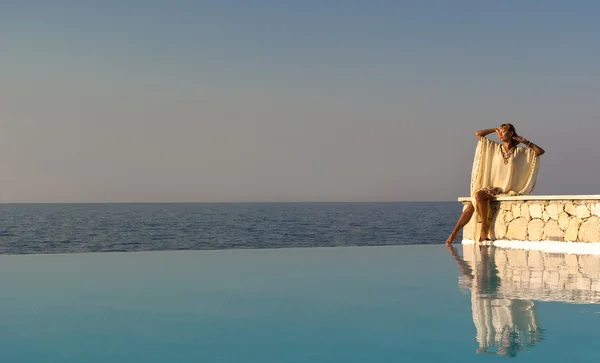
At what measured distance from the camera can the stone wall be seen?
951cm

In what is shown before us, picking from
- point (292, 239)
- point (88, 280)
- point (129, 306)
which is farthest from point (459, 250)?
point (292, 239)

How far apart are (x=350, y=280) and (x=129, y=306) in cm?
234

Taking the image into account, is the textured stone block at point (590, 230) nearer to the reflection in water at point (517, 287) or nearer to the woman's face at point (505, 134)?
the reflection in water at point (517, 287)

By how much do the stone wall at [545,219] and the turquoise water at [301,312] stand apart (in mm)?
1617

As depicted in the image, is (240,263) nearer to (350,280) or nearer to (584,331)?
(350,280)

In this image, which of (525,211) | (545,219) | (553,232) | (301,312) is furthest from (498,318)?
(525,211)

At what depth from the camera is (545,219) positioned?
10.2m

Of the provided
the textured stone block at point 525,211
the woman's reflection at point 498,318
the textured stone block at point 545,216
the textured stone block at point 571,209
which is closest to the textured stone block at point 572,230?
the textured stone block at point 571,209

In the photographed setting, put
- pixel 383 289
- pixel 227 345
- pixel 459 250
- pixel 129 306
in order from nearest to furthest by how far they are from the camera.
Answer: pixel 227 345 < pixel 129 306 < pixel 383 289 < pixel 459 250

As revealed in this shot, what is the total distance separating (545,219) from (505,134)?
147 cm

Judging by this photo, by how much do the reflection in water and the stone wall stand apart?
58cm

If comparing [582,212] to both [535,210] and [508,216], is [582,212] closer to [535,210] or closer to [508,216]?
[535,210]

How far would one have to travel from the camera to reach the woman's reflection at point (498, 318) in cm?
357

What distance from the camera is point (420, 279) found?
6.44 m
